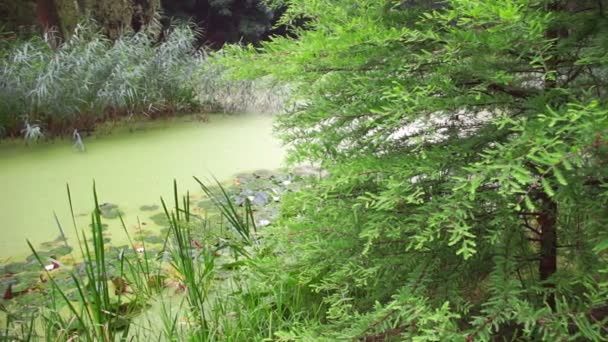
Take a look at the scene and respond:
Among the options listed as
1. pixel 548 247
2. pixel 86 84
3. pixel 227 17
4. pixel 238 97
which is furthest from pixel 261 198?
pixel 227 17

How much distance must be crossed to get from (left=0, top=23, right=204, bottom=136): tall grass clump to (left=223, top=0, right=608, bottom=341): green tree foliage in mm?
3451

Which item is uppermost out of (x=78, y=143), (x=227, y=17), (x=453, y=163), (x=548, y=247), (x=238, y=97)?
(x=227, y=17)

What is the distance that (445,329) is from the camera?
2.69ft

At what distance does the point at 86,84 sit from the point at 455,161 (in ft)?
12.9

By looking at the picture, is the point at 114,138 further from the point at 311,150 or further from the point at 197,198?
the point at 311,150

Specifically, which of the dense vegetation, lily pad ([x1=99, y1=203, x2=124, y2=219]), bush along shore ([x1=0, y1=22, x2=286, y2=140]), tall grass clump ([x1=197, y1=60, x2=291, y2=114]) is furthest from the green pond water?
the dense vegetation

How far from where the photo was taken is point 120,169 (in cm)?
337

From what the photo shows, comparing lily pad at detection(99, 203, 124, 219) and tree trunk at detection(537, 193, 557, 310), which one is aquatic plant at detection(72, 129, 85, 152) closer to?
lily pad at detection(99, 203, 124, 219)

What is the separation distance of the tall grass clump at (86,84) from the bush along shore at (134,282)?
178 cm

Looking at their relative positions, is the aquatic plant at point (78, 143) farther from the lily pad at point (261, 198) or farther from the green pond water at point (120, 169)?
the lily pad at point (261, 198)

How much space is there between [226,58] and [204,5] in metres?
10.6

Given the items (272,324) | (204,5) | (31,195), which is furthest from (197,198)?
(204,5)

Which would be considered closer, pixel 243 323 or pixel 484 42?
pixel 484 42

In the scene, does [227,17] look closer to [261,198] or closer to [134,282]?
[261,198]
